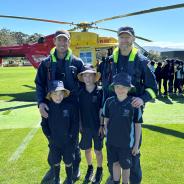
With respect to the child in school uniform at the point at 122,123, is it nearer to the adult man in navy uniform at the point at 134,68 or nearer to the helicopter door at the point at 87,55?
the adult man in navy uniform at the point at 134,68

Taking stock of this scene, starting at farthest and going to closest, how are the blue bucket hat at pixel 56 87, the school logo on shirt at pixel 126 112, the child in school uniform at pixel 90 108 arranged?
the child in school uniform at pixel 90 108 < the blue bucket hat at pixel 56 87 < the school logo on shirt at pixel 126 112

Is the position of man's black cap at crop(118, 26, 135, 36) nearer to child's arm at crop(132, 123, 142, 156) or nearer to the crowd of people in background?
child's arm at crop(132, 123, 142, 156)

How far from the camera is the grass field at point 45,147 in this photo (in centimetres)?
490

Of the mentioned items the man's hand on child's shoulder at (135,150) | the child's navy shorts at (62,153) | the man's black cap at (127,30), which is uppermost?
the man's black cap at (127,30)

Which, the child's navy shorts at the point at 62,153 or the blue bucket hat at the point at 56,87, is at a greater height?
the blue bucket hat at the point at 56,87

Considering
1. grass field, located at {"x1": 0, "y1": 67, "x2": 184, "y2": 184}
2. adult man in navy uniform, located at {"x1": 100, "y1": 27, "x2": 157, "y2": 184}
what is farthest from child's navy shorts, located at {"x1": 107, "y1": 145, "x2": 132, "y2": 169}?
grass field, located at {"x1": 0, "y1": 67, "x2": 184, "y2": 184}

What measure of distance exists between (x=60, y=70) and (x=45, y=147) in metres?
2.49

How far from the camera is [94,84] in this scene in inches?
177

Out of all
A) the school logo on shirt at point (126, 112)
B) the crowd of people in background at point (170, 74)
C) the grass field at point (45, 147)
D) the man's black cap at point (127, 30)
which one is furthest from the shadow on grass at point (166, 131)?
the crowd of people in background at point (170, 74)

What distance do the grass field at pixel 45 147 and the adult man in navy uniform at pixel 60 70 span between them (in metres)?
1.29

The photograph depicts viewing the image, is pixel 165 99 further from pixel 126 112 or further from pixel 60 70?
pixel 126 112

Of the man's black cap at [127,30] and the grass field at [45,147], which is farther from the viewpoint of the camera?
the grass field at [45,147]

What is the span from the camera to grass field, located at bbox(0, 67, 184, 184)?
4.90 metres

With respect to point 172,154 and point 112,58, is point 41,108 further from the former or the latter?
point 172,154
